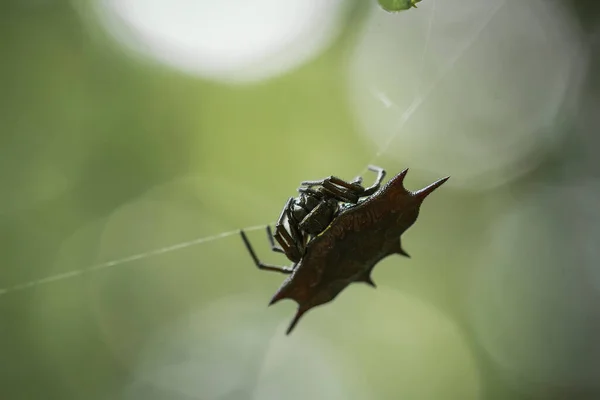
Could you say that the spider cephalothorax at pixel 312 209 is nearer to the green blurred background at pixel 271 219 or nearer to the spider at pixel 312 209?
the spider at pixel 312 209

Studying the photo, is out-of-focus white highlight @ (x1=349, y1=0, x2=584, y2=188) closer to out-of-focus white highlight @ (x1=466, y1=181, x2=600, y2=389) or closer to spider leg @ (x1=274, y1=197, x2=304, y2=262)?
out-of-focus white highlight @ (x1=466, y1=181, x2=600, y2=389)

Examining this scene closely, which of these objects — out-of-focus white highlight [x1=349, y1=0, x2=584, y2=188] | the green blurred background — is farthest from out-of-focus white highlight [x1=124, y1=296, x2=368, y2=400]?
out-of-focus white highlight [x1=349, y1=0, x2=584, y2=188]

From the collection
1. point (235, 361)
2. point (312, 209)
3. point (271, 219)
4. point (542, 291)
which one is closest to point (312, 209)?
point (312, 209)

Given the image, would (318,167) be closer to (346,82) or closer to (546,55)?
(346,82)

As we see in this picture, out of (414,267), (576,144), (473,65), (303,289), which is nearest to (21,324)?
(303,289)

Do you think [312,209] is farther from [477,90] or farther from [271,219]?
[477,90]

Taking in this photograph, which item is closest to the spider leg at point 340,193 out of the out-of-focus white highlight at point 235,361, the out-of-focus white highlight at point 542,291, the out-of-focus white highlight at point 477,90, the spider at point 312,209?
the spider at point 312,209
